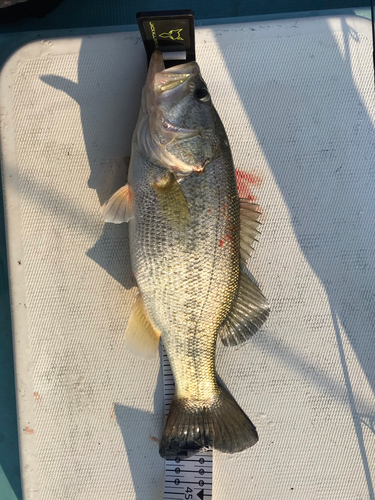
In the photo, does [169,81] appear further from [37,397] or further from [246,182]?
[37,397]

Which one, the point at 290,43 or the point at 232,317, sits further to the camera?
the point at 290,43

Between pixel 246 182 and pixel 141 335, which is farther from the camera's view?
pixel 246 182

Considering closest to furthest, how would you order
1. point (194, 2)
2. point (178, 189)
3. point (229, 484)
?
point (178, 189)
point (229, 484)
point (194, 2)

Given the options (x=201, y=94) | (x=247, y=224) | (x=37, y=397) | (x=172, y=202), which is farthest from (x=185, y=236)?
(x=37, y=397)

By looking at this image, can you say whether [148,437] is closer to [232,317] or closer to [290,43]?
[232,317]

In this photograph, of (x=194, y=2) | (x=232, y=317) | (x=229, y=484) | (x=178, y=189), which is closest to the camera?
(x=178, y=189)

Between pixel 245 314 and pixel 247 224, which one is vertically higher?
pixel 247 224

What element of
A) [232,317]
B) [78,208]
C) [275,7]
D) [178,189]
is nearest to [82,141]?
[78,208]
